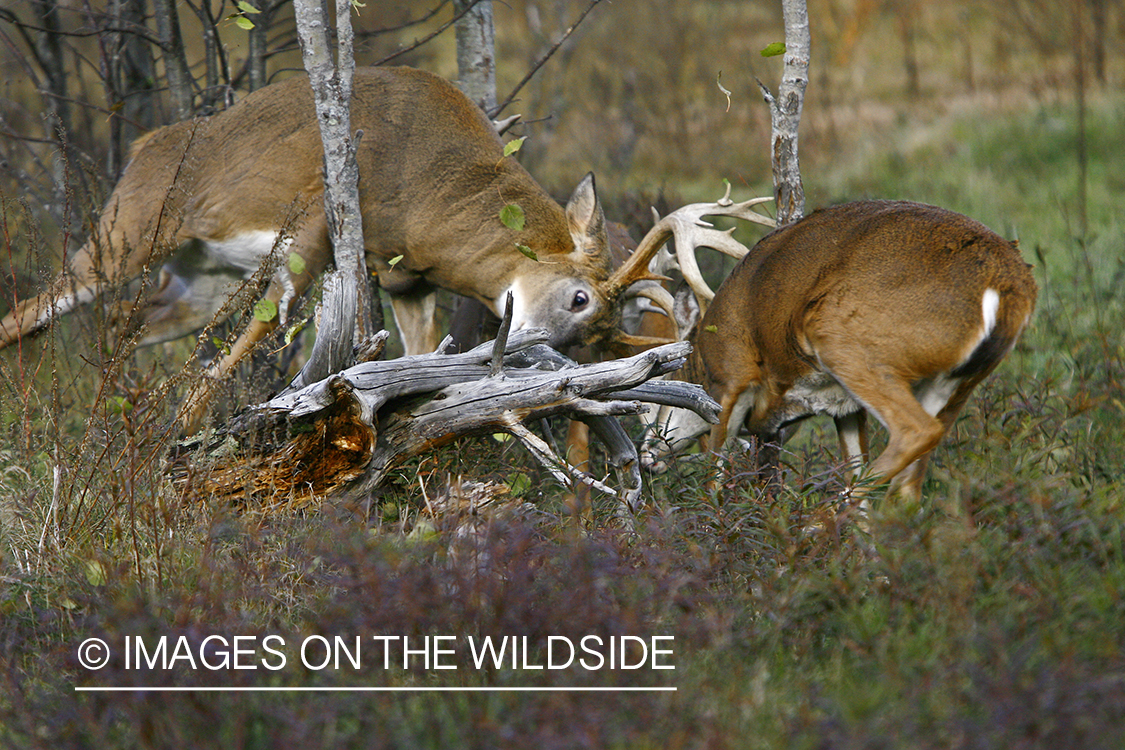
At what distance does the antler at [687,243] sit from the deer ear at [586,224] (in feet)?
0.62

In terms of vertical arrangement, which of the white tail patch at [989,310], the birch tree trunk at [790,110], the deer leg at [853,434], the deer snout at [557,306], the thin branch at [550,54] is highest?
the thin branch at [550,54]

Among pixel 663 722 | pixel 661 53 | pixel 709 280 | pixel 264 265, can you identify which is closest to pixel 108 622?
pixel 663 722

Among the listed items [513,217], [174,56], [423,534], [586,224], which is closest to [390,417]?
[423,534]

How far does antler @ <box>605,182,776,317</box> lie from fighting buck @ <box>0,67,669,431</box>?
0.07 metres

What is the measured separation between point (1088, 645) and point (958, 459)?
2.35 meters

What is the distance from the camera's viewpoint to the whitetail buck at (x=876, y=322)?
4.30 meters

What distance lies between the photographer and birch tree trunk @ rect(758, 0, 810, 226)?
536cm

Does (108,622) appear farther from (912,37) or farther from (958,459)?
(912,37)

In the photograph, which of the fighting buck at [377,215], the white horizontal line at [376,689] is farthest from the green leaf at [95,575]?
the fighting buck at [377,215]

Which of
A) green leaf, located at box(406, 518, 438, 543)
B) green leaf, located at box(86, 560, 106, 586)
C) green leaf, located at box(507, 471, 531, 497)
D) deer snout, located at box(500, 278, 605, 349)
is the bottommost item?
green leaf, located at box(86, 560, 106, 586)

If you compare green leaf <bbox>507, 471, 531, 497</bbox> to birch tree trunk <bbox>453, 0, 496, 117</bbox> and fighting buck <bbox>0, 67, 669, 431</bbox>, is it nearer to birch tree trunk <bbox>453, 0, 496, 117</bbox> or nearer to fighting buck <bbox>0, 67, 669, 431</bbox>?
fighting buck <bbox>0, 67, 669, 431</bbox>

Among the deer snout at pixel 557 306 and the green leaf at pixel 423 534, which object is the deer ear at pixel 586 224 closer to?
the deer snout at pixel 557 306

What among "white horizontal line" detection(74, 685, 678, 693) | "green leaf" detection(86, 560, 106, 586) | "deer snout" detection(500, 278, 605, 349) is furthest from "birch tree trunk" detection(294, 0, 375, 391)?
"white horizontal line" detection(74, 685, 678, 693)

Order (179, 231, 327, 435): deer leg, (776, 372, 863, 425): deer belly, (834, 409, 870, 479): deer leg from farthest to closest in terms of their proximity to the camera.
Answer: (834, 409, 870, 479): deer leg
(179, 231, 327, 435): deer leg
(776, 372, 863, 425): deer belly
